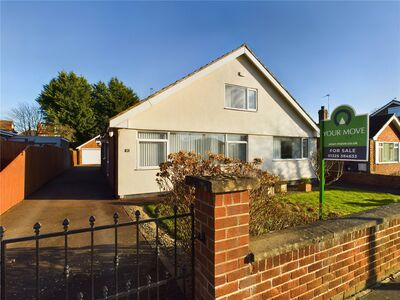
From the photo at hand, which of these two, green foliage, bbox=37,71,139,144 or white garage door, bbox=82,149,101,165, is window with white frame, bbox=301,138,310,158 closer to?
green foliage, bbox=37,71,139,144

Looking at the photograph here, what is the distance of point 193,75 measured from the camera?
10.3 m

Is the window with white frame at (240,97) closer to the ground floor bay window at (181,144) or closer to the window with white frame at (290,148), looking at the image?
the ground floor bay window at (181,144)

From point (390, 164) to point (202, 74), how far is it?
16.7 metres

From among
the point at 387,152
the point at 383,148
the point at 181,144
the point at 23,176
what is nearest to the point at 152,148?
the point at 181,144

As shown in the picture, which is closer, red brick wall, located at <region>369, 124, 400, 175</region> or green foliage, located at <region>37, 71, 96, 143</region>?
red brick wall, located at <region>369, 124, 400, 175</region>

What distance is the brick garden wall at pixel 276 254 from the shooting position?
2082 millimetres

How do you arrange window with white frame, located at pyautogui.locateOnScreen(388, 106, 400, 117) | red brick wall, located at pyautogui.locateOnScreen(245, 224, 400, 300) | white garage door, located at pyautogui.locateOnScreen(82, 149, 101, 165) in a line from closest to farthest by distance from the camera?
red brick wall, located at pyautogui.locateOnScreen(245, 224, 400, 300), window with white frame, located at pyautogui.locateOnScreen(388, 106, 400, 117), white garage door, located at pyautogui.locateOnScreen(82, 149, 101, 165)

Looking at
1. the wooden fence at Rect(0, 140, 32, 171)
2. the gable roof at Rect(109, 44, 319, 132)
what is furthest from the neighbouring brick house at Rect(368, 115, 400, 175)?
the wooden fence at Rect(0, 140, 32, 171)

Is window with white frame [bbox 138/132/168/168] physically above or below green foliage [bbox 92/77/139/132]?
below

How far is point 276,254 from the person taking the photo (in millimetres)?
2340

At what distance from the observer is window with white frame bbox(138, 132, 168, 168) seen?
31.2 feet

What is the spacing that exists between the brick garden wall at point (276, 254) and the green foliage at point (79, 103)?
3462 cm

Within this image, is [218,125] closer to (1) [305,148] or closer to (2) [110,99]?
(1) [305,148]

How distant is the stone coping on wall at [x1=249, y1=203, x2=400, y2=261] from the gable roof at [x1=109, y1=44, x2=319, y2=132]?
7.42 meters
